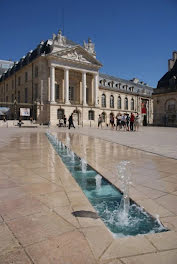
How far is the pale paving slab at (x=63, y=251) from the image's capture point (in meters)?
1.69

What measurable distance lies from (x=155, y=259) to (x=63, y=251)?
2.46 ft

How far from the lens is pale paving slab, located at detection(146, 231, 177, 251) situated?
1.90 m

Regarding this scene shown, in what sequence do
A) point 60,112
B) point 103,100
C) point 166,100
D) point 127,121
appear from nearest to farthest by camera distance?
point 127,121
point 166,100
point 60,112
point 103,100

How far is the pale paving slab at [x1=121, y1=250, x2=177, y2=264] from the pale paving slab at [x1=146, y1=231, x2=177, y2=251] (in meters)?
0.08

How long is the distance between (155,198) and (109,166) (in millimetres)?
2137

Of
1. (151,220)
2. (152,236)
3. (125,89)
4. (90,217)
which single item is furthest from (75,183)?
(125,89)

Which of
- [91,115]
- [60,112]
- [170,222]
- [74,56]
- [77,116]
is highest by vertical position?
[74,56]

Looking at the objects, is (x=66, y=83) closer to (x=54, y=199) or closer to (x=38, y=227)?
(x=54, y=199)

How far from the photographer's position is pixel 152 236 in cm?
207

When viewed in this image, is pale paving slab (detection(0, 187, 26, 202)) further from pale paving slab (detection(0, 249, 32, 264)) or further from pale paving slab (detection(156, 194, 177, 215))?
pale paving slab (detection(156, 194, 177, 215))

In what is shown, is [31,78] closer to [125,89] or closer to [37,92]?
[37,92]

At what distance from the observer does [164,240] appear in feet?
6.56

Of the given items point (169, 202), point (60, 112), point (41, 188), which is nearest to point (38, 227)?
point (41, 188)

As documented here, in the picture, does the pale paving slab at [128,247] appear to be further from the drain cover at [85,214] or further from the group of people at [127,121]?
the group of people at [127,121]
